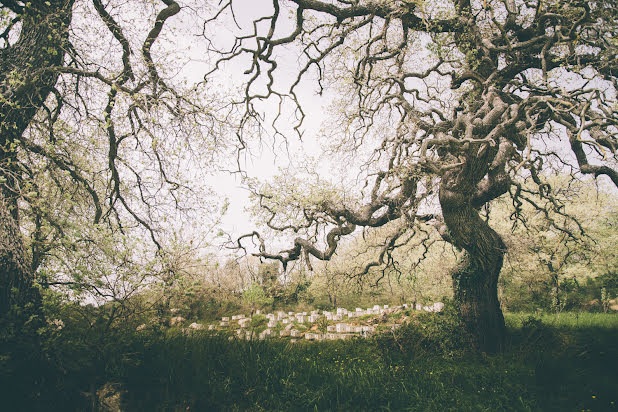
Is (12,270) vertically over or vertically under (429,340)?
over

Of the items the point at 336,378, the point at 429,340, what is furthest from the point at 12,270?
the point at 429,340

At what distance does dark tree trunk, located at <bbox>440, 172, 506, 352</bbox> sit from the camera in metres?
6.13

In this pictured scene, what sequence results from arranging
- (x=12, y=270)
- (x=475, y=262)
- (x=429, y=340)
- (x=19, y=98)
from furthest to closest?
(x=429, y=340), (x=475, y=262), (x=19, y=98), (x=12, y=270)

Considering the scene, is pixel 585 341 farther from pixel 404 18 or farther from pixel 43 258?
pixel 43 258

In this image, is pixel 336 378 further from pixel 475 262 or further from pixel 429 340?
pixel 475 262

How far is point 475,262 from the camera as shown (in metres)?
6.47

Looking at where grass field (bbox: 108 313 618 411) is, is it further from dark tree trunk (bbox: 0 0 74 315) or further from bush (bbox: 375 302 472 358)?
dark tree trunk (bbox: 0 0 74 315)

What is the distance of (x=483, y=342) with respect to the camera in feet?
20.4

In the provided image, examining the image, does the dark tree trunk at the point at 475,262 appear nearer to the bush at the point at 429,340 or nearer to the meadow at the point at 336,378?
the bush at the point at 429,340

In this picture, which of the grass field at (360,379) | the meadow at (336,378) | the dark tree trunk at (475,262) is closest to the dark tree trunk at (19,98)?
the meadow at (336,378)

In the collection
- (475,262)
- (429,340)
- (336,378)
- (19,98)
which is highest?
(19,98)

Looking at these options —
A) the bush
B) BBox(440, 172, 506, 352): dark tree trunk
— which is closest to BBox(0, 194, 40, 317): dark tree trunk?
the bush

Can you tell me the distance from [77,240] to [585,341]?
9407 millimetres

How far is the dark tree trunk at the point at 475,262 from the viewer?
20.1 ft
